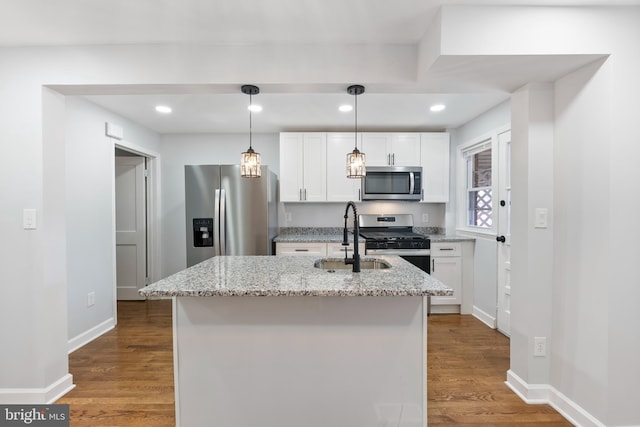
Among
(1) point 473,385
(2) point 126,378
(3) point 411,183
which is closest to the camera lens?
(1) point 473,385

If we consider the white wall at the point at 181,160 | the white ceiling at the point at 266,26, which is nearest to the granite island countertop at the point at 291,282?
the white ceiling at the point at 266,26

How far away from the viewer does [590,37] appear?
165 centimetres

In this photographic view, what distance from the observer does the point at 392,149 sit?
3.88m

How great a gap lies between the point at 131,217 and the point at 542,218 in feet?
14.8

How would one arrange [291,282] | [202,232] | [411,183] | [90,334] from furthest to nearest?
→ [411,183] < [202,232] < [90,334] < [291,282]

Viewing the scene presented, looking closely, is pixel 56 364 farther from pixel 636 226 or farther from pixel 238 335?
pixel 636 226

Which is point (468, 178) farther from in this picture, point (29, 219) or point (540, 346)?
point (29, 219)

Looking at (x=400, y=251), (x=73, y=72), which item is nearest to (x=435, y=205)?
(x=400, y=251)

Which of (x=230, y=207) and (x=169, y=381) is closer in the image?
(x=169, y=381)

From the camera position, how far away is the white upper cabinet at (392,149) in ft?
12.7

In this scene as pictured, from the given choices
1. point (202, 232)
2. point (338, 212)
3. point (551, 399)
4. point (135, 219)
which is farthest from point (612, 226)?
point (135, 219)

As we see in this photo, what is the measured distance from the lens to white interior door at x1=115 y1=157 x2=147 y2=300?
160 inches

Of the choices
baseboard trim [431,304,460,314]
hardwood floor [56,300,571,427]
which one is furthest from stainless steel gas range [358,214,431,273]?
hardwood floor [56,300,571,427]

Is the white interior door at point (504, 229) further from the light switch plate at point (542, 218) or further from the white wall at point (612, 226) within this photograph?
the white wall at point (612, 226)
